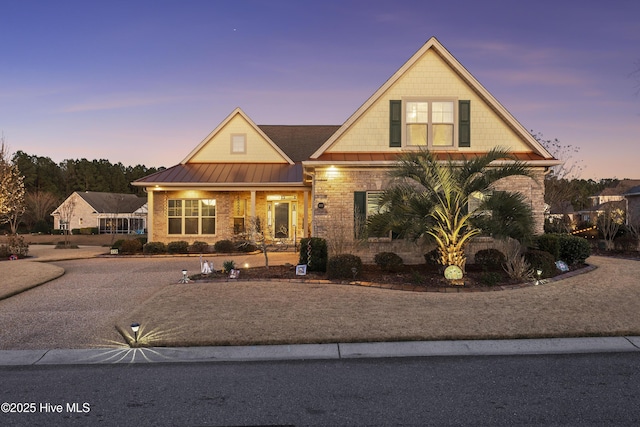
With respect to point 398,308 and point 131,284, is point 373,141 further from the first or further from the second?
Result: point 131,284

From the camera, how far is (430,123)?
14828 millimetres

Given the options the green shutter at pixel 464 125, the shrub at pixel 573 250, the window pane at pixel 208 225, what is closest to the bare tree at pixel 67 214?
the window pane at pixel 208 225

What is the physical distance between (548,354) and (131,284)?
10405 mm

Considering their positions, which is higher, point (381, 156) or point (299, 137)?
point (299, 137)

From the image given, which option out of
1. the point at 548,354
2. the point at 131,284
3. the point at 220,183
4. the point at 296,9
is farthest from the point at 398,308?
the point at 220,183

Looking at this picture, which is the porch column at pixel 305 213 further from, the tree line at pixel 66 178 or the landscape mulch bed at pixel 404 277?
the tree line at pixel 66 178

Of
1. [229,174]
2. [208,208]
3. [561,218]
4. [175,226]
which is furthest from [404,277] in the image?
[561,218]

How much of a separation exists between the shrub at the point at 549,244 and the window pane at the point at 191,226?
15.9 m

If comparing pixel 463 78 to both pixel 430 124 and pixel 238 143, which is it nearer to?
pixel 430 124

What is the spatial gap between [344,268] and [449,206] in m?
3.30

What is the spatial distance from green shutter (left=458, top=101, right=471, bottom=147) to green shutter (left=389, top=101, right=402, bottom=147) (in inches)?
85.6

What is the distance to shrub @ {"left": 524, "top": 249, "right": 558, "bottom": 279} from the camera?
36.9 feet

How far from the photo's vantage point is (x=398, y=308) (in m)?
8.45

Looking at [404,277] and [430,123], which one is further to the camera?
[430,123]
